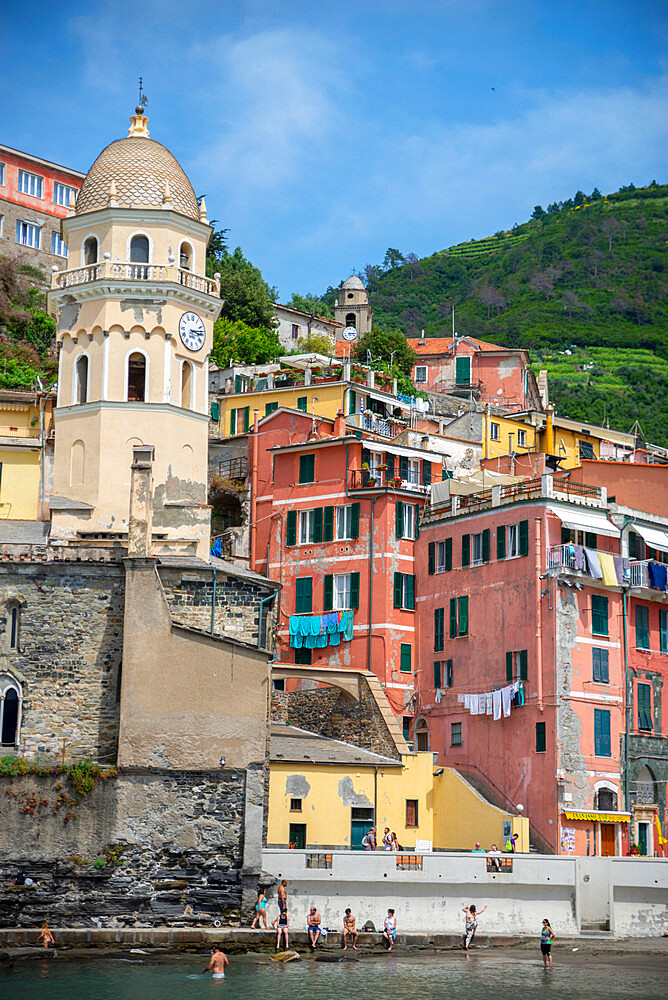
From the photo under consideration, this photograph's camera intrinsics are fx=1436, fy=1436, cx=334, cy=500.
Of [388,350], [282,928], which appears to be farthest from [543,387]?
[282,928]

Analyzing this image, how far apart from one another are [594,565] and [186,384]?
50.4 ft

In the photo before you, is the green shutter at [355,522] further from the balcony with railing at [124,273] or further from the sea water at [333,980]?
the sea water at [333,980]

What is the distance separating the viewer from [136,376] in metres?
46.9

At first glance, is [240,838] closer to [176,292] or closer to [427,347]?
[176,292]

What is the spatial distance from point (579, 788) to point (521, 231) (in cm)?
15364

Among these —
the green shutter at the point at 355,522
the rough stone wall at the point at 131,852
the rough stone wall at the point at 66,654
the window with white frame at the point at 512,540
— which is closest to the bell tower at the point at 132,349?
the rough stone wall at the point at 66,654

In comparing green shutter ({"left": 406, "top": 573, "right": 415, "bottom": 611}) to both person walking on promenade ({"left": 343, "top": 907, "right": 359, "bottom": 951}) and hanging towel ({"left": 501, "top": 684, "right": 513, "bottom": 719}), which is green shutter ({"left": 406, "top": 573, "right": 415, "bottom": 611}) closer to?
hanging towel ({"left": 501, "top": 684, "right": 513, "bottom": 719})

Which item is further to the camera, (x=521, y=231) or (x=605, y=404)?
(x=521, y=231)

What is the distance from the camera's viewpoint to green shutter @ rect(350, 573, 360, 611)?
5609cm

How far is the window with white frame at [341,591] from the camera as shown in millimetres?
56469

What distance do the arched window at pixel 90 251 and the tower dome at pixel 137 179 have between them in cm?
105

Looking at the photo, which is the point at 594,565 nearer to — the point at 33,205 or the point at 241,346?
the point at 241,346

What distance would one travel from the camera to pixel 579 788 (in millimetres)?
47844

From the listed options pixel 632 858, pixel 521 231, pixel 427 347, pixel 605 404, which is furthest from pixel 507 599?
pixel 521 231
